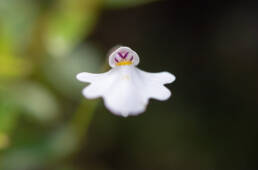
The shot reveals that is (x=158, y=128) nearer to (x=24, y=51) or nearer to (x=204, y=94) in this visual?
(x=204, y=94)

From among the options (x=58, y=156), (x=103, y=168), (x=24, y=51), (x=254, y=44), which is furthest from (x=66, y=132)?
(x=254, y=44)

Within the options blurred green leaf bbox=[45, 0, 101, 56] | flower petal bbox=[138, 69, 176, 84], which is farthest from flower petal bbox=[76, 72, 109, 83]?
blurred green leaf bbox=[45, 0, 101, 56]

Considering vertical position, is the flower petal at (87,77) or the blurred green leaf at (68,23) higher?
the blurred green leaf at (68,23)

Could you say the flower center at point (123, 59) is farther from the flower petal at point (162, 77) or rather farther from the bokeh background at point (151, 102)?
the bokeh background at point (151, 102)

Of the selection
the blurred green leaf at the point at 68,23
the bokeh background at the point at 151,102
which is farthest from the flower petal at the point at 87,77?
the blurred green leaf at the point at 68,23

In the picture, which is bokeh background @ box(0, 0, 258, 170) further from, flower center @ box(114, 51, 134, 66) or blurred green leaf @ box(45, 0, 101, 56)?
flower center @ box(114, 51, 134, 66)

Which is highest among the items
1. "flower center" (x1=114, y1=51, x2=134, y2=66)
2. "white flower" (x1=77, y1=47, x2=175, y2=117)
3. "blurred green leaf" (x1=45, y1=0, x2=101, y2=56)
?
"blurred green leaf" (x1=45, y1=0, x2=101, y2=56)
